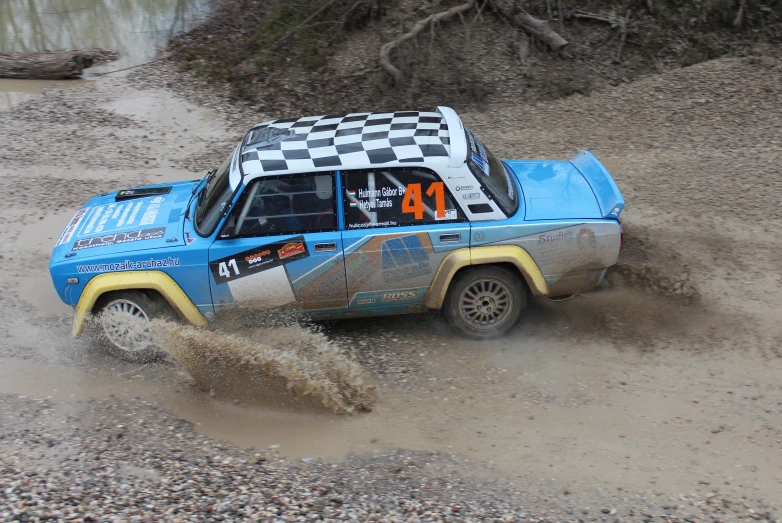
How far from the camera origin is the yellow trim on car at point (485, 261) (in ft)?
18.6

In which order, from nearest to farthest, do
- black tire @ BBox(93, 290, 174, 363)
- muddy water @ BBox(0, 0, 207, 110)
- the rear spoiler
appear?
the rear spoiler, black tire @ BBox(93, 290, 174, 363), muddy water @ BBox(0, 0, 207, 110)

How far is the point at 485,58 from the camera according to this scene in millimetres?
11320

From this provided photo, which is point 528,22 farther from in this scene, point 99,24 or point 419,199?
point 99,24

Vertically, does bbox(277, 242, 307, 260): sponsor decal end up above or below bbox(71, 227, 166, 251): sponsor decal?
below

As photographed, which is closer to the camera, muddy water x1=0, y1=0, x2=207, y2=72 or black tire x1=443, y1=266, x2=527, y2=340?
black tire x1=443, y1=266, x2=527, y2=340

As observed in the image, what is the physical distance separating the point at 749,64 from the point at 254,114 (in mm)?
7228

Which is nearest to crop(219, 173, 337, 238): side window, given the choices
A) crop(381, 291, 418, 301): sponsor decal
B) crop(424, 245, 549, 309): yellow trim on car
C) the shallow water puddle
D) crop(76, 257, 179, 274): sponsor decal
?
crop(76, 257, 179, 274): sponsor decal

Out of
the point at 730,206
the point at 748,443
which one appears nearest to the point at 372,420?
the point at 748,443

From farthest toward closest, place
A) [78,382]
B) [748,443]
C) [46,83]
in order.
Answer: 1. [46,83]
2. [78,382]
3. [748,443]

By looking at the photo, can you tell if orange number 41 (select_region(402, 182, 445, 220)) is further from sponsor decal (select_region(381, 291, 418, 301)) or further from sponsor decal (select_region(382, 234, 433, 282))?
sponsor decal (select_region(381, 291, 418, 301))

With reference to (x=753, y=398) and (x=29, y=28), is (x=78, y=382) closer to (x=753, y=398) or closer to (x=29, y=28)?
(x=753, y=398)

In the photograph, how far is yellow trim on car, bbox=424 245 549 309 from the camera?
18.6 feet

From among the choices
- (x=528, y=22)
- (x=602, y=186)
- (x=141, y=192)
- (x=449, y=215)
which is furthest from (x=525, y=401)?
(x=528, y=22)

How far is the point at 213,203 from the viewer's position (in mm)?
5793
